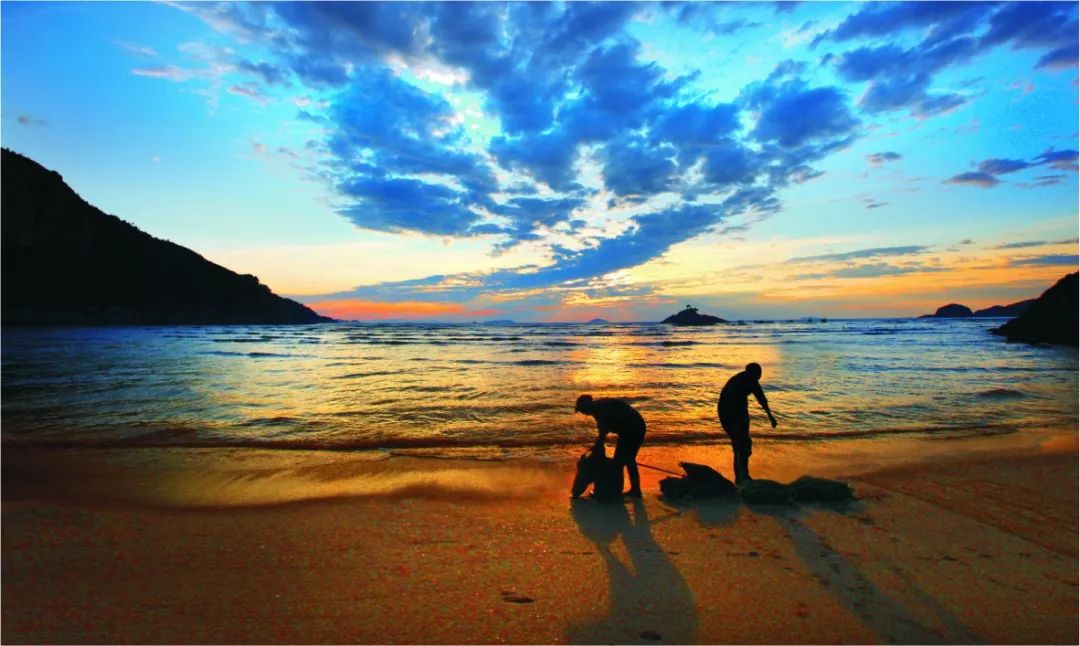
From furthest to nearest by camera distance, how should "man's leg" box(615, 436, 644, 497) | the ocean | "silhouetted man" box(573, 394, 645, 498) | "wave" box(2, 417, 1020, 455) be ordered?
1. the ocean
2. "wave" box(2, 417, 1020, 455)
3. "man's leg" box(615, 436, 644, 497)
4. "silhouetted man" box(573, 394, 645, 498)

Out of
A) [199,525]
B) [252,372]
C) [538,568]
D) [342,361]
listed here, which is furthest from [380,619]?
[342,361]

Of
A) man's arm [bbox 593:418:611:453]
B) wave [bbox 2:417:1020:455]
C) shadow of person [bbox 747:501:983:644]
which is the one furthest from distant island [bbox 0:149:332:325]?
shadow of person [bbox 747:501:983:644]

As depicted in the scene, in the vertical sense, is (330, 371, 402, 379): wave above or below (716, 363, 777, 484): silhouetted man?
below

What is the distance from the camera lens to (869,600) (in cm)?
438

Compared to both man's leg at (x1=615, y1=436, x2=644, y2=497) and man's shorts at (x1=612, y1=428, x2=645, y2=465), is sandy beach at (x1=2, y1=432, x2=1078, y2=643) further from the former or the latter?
man's shorts at (x1=612, y1=428, x2=645, y2=465)

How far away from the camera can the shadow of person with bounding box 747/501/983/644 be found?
12.8 feet

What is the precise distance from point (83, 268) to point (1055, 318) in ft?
444

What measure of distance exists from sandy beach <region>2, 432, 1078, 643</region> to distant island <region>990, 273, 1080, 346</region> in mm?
47750

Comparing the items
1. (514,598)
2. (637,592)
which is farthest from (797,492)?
(514,598)

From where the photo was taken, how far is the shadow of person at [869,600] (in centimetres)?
390

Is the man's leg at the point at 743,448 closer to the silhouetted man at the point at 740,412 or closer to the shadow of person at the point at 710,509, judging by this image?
the silhouetted man at the point at 740,412

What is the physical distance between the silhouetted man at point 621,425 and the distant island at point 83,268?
92.7m

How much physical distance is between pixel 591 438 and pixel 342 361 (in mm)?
24353

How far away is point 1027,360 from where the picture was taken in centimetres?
2975
